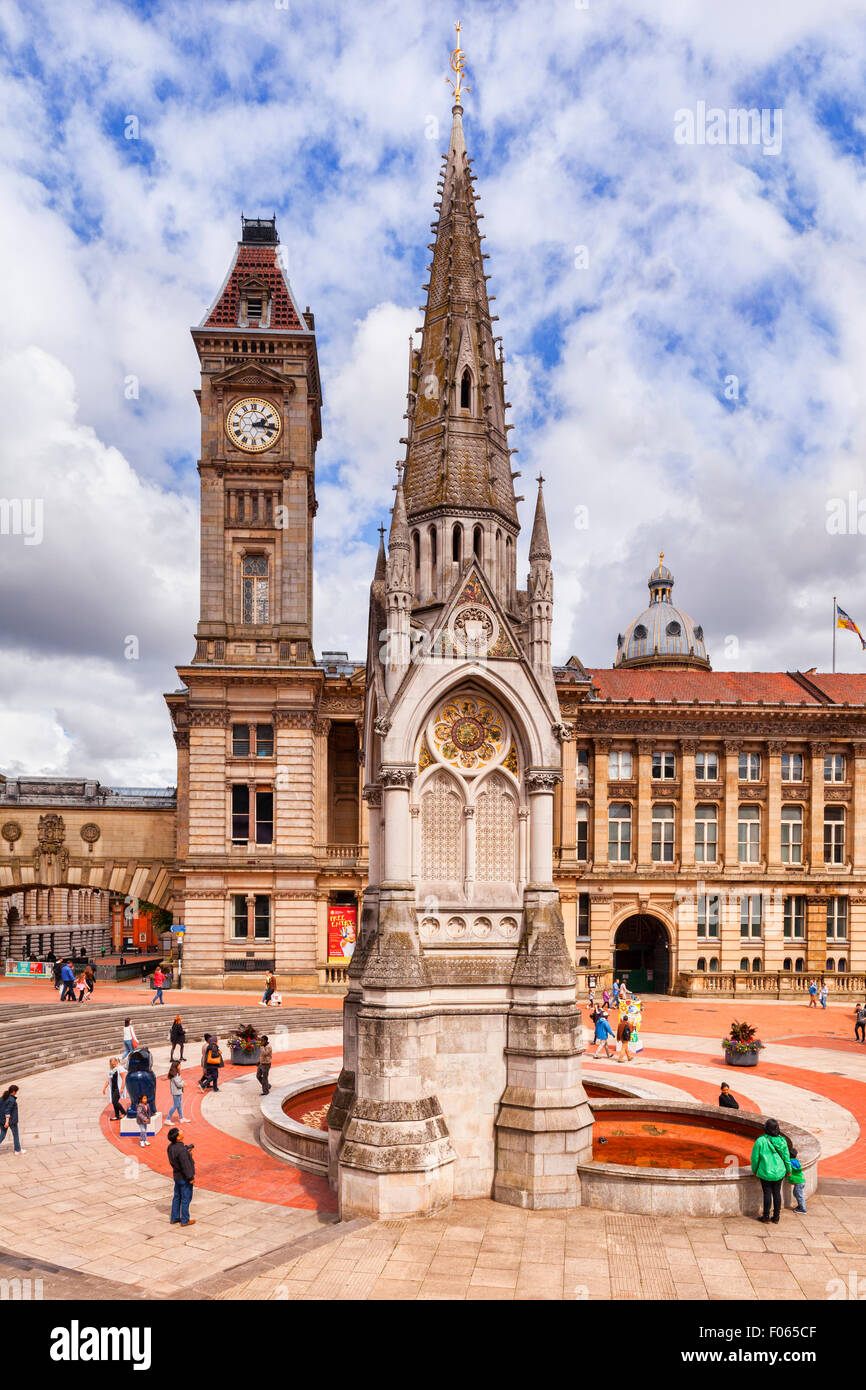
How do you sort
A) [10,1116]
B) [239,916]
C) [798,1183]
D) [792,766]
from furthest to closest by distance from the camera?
1. [792,766]
2. [239,916]
3. [10,1116]
4. [798,1183]

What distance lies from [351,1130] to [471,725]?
272 inches

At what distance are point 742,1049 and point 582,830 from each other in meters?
26.2

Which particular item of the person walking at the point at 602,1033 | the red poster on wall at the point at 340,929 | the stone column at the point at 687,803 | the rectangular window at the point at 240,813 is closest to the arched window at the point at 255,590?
the rectangular window at the point at 240,813

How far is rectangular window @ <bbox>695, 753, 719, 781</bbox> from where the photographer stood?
55.8 m

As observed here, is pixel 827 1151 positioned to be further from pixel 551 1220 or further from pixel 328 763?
pixel 328 763

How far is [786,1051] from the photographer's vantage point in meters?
33.1

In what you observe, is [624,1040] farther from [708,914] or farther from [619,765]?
[619,765]

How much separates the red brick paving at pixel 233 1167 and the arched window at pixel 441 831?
5.90m

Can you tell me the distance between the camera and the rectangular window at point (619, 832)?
55.3 m

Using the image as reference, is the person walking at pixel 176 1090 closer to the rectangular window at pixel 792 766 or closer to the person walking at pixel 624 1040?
the person walking at pixel 624 1040

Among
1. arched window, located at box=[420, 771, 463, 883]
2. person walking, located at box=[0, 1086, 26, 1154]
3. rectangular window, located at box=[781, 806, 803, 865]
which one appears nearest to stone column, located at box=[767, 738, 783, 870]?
rectangular window, located at box=[781, 806, 803, 865]

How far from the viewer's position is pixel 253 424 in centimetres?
4797

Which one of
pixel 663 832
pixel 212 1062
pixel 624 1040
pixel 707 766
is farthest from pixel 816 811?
pixel 212 1062
